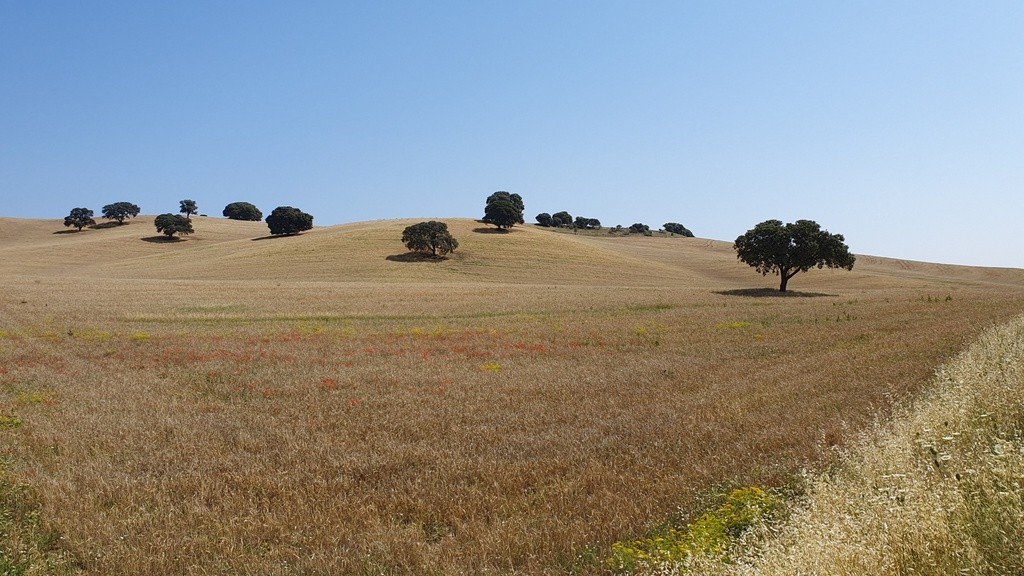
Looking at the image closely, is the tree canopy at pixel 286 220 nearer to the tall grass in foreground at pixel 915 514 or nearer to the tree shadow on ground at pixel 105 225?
the tree shadow on ground at pixel 105 225

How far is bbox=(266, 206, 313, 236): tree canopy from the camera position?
370 feet

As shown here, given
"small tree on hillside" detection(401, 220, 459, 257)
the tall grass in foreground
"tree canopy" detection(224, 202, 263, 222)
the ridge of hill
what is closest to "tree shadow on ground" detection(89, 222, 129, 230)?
the ridge of hill

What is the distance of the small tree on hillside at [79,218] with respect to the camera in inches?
4906

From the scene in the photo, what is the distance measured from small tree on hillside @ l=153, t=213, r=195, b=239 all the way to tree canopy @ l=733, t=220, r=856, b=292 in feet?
338

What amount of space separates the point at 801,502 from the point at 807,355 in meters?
13.0

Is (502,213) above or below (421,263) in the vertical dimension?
above

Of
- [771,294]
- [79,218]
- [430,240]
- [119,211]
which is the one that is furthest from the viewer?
[119,211]

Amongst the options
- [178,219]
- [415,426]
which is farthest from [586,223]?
[415,426]

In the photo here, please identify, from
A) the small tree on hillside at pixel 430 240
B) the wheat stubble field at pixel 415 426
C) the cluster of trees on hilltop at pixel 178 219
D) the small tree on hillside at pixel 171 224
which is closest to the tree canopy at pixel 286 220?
the cluster of trees on hilltop at pixel 178 219

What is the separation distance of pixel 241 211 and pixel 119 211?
43.3m

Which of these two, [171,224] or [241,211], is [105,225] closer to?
[171,224]

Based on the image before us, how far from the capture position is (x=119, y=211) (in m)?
134

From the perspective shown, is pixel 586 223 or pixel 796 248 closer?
pixel 796 248

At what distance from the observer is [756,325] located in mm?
27031
